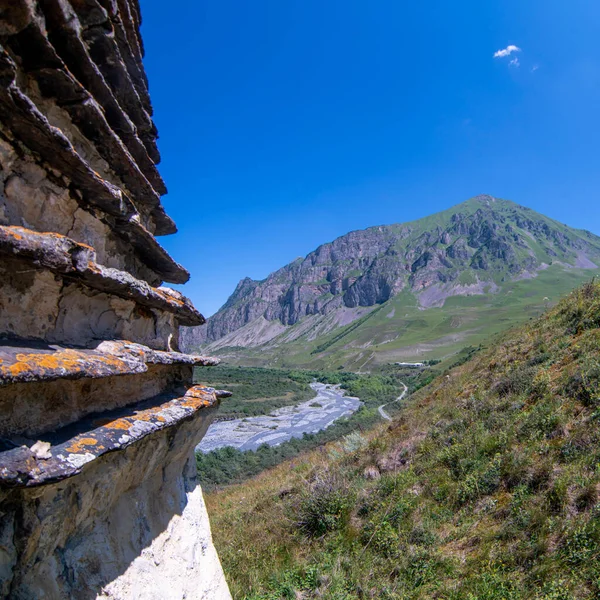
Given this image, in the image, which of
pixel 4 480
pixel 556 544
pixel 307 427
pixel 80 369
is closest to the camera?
pixel 4 480

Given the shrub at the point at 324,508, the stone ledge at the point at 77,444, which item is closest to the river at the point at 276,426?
the shrub at the point at 324,508

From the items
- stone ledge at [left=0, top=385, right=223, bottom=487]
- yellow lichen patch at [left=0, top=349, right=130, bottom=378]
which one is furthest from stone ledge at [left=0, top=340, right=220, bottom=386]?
stone ledge at [left=0, top=385, right=223, bottom=487]

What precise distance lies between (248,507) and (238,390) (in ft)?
225

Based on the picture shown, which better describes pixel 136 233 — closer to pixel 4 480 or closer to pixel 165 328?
pixel 165 328

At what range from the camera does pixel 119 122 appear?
412 cm

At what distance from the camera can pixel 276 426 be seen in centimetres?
4247

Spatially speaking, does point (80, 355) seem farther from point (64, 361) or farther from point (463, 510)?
point (463, 510)

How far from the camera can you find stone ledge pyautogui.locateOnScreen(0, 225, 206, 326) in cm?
201

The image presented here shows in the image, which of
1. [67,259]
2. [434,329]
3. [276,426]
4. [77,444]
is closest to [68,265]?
[67,259]

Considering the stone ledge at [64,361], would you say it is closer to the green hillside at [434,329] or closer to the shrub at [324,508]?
the shrub at [324,508]

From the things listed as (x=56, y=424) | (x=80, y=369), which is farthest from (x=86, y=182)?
(x=56, y=424)

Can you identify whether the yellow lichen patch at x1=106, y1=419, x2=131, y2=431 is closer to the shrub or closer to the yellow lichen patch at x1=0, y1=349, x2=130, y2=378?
the yellow lichen patch at x1=0, y1=349, x2=130, y2=378

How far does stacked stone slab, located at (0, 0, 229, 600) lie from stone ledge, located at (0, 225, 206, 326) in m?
0.01

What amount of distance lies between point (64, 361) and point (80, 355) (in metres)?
0.23
